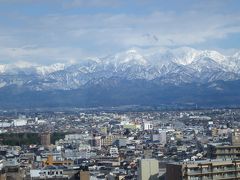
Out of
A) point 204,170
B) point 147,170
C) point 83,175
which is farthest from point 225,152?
point 83,175

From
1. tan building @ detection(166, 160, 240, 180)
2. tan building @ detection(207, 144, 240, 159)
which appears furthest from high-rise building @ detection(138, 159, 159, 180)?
tan building @ detection(207, 144, 240, 159)

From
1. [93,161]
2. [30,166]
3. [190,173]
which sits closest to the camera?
[190,173]

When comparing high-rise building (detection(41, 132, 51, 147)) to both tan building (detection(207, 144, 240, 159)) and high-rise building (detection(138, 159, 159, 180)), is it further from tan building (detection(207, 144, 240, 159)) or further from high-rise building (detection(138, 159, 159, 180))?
high-rise building (detection(138, 159, 159, 180))

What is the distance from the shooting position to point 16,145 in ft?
245

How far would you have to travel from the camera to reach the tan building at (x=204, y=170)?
27391 mm

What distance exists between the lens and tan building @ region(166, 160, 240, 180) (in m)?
27.4

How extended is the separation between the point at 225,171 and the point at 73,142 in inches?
1947

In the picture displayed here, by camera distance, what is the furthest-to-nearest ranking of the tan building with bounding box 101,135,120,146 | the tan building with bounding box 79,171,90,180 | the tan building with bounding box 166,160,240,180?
1. the tan building with bounding box 101,135,120,146
2. the tan building with bounding box 79,171,90,180
3. the tan building with bounding box 166,160,240,180

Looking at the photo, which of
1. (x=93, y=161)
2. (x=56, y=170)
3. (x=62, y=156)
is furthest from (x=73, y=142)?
(x=56, y=170)

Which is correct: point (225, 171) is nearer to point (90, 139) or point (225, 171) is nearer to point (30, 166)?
point (30, 166)

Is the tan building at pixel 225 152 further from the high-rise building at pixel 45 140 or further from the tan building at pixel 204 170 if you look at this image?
the high-rise building at pixel 45 140

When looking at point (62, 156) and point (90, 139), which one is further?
point (90, 139)

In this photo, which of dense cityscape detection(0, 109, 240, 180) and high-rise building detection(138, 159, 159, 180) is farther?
high-rise building detection(138, 159, 159, 180)

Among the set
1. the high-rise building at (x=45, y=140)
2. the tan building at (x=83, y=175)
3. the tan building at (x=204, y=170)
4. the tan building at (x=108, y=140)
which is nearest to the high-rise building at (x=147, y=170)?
the tan building at (x=204, y=170)
